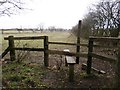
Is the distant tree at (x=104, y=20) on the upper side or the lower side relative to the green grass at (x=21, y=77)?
upper

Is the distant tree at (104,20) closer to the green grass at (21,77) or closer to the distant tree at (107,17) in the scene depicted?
the distant tree at (107,17)

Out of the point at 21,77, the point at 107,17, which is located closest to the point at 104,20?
the point at 107,17

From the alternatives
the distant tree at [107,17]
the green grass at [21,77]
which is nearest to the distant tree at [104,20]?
the distant tree at [107,17]

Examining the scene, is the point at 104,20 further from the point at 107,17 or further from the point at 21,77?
the point at 21,77

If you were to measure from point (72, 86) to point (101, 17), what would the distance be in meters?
19.6

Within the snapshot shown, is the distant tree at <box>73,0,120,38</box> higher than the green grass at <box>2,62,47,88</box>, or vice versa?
the distant tree at <box>73,0,120,38</box>

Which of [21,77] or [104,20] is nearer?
[21,77]

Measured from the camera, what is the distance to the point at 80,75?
22.9 ft

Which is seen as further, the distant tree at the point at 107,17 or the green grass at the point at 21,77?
the distant tree at the point at 107,17

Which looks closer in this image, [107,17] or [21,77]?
[21,77]

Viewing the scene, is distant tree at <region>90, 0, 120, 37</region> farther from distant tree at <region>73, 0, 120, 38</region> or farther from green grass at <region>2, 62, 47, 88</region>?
green grass at <region>2, 62, 47, 88</region>

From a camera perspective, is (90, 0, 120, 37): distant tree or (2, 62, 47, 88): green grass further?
(90, 0, 120, 37): distant tree

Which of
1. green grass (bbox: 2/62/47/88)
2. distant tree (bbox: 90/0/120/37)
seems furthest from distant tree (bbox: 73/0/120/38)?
green grass (bbox: 2/62/47/88)

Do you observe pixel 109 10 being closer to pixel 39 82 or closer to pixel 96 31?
pixel 96 31
